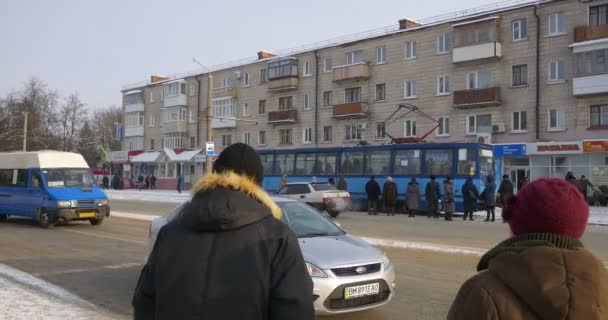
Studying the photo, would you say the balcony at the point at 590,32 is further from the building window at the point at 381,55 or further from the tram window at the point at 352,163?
the tram window at the point at 352,163

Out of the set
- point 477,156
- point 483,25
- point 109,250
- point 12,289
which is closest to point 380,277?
point 12,289

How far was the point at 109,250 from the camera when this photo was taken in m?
12.8

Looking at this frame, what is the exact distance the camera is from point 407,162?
26859mm

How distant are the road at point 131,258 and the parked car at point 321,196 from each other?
128 inches

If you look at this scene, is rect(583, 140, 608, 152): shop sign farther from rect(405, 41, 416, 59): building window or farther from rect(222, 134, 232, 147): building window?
rect(222, 134, 232, 147): building window

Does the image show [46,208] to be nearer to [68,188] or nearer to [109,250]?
[68,188]

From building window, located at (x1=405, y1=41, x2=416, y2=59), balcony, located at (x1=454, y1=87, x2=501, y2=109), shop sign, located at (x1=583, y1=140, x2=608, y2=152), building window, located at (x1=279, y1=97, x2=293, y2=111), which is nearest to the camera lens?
shop sign, located at (x1=583, y1=140, x2=608, y2=152)

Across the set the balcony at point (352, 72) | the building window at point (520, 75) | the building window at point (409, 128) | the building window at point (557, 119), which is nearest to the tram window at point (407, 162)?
the building window at point (557, 119)

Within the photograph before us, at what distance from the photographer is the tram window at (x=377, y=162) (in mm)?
27719

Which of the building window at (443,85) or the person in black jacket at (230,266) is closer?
the person in black jacket at (230,266)

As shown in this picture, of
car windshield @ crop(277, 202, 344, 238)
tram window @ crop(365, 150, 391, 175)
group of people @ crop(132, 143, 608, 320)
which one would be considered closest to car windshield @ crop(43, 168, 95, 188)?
car windshield @ crop(277, 202, 344, 238)

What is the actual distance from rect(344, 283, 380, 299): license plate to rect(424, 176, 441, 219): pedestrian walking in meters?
18.0

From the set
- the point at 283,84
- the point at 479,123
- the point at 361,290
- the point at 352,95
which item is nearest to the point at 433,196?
the point at 479,123

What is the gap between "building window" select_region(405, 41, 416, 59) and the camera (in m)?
42.2
